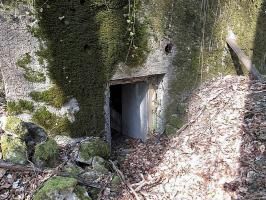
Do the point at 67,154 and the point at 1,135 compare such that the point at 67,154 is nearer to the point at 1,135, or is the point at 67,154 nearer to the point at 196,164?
the point at 1,135

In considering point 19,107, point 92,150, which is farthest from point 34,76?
point 92,150

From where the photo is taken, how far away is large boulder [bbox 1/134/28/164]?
→ 15.5 feet

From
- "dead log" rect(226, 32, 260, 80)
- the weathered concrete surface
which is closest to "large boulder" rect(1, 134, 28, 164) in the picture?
the weathered concrete surface

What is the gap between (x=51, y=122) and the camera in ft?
18.6

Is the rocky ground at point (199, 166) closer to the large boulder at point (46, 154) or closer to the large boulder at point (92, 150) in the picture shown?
the large boulder at point (92, 150)

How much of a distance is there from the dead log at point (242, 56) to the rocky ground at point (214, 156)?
53 cm

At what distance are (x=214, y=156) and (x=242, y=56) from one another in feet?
9.60

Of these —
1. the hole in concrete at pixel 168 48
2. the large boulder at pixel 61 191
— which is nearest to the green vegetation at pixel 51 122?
the large boulder at pixel 61 191

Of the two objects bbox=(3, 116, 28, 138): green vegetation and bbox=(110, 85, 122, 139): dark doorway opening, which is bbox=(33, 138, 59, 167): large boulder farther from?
bbox=(110, 85, 122, 139): dark doorway opening

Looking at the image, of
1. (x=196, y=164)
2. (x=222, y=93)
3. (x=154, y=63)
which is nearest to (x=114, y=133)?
(x=154, y=63)

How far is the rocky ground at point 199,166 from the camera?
4.16 metres

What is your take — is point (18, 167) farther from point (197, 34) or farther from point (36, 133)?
point (197, 34)

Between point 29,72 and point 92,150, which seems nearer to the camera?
point 29,72

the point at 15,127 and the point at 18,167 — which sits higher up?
the point at 15,127
